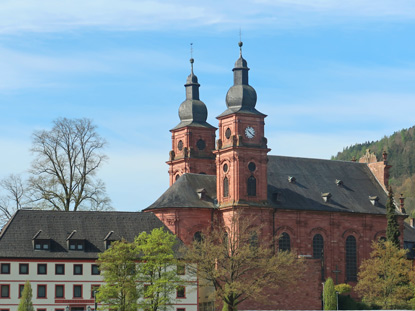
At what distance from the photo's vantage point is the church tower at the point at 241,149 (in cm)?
11288

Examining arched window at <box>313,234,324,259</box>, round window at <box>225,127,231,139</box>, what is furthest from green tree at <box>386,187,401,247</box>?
round window at <box>225,127,231,139</box>

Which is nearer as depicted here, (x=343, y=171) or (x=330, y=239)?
(x=330, y=239)

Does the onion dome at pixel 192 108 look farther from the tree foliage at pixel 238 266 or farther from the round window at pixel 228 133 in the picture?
the tree foliage at pixel 238 266

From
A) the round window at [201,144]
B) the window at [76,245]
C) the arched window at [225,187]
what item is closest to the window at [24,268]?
the window at [76,245]

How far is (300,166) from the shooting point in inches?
4843

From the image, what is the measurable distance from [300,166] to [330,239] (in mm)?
10457

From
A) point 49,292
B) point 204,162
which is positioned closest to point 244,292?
point 49,292

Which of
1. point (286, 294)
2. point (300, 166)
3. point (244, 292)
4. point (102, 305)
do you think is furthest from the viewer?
point (300, 166)

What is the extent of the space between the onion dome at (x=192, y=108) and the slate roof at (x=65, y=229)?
32602mm

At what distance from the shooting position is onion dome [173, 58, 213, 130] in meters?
127

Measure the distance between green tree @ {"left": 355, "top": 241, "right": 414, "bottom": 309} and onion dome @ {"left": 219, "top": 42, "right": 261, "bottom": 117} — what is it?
22134 mm

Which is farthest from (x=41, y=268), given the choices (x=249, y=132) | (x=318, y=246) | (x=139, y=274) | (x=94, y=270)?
(x=318, y=246)

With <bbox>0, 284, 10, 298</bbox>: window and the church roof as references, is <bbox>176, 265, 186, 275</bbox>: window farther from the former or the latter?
the church roof

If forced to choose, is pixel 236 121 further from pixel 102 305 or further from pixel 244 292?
pixel 102 305
